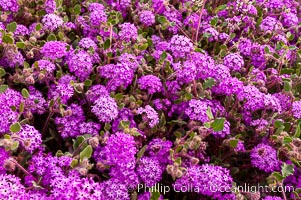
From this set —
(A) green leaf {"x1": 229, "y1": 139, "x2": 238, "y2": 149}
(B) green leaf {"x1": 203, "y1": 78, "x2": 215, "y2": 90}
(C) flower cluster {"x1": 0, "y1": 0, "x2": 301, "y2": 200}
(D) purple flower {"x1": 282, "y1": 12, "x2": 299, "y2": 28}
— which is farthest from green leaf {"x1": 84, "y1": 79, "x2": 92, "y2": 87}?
(D) purple flower {"x1": 282, "y1": 12, "x2": 299, "y2": 28}

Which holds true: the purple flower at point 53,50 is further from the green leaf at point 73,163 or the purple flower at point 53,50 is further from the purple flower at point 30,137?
the green leaf at point 73,163

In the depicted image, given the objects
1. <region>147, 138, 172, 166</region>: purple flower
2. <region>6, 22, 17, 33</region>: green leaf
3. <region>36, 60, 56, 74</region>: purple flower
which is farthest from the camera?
<region>6, 22, 17, 33</region>: green leaf

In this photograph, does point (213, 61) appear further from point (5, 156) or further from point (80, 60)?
point (5, 156)

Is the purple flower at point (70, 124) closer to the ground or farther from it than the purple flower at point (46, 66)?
closer to the ground

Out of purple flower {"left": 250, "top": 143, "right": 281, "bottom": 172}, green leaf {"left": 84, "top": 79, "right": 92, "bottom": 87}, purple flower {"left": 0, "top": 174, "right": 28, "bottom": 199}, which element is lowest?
purple flower {"left": 0, "top": 174, "right": 28, "bottom": 199}

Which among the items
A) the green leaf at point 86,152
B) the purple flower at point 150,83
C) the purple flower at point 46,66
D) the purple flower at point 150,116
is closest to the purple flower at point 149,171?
the purple flower at point 150,116

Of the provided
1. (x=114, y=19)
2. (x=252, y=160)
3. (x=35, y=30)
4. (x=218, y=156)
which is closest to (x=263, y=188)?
(x=252, y=160)

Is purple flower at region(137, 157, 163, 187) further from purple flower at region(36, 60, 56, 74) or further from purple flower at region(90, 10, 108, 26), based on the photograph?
purple flower at region(90, 10, 108, 26)

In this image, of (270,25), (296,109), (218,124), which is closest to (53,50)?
(218,124)

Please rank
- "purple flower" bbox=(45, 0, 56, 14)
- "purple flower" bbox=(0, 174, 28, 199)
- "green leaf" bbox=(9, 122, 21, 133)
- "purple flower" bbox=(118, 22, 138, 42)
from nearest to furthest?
"purple flower" bbox=(0, 174, 28, 199), "green leaf" bbox=(9, 122, 21, 133), "purple flower" bbox=(118, 22, 138, 42), "purple flower" bbox=(45, 0, 56, 14)
